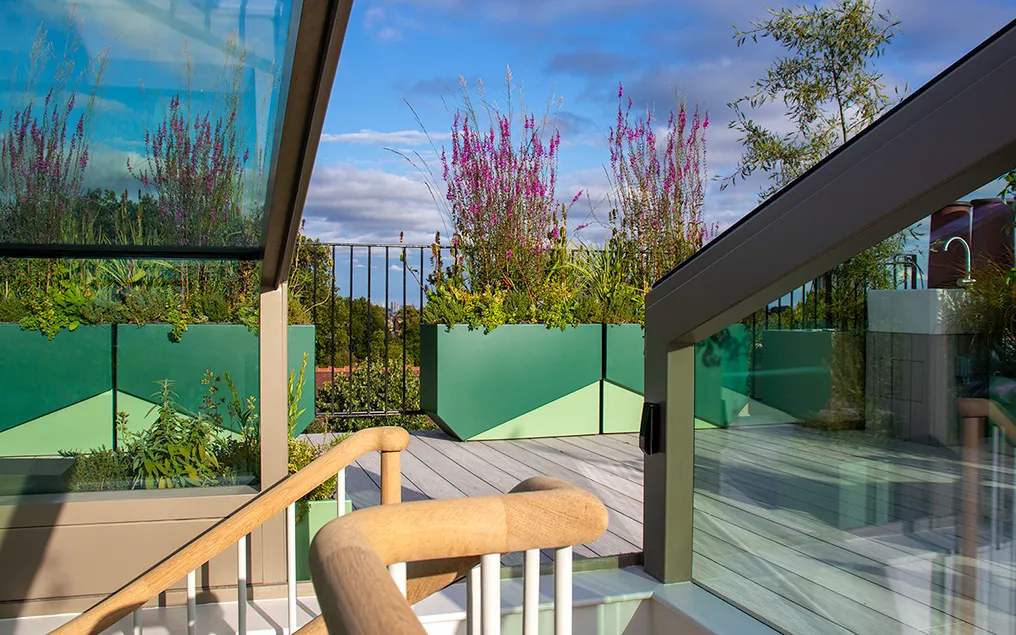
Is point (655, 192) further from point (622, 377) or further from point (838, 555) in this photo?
point (838, 555)

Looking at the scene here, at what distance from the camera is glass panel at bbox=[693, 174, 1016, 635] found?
1370 mm

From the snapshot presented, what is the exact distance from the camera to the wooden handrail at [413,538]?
0.50 m

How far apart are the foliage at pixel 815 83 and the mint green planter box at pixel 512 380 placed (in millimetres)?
1700

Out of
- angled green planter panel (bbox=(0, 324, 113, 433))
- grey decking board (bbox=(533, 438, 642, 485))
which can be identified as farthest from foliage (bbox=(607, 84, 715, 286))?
angled green planter panel (bbox=(0, 324, 113, 433))

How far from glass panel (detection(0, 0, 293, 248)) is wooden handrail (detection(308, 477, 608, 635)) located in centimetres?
110

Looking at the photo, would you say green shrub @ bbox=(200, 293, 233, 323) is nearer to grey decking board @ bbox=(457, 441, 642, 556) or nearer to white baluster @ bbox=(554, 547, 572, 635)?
grey decking board @ bbox=(457, 441, 642, 556)

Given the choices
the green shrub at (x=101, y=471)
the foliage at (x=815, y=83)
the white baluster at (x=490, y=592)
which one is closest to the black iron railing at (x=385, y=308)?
the white baluster at (x=490, y=592)

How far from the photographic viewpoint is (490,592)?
2.62 feet

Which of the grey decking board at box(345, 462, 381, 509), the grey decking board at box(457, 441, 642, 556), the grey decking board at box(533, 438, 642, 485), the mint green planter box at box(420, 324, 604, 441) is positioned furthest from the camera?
the mint green planter box at box(420, 324, 604, 441)

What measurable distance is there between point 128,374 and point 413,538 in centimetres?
218

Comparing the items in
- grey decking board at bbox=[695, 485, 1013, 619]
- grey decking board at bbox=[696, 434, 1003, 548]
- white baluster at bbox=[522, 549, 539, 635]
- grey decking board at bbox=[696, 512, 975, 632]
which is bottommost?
grey decking board at bbox=[696, 512, 975, 632]

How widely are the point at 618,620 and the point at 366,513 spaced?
165cm

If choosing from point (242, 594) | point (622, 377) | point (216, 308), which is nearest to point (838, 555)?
point (242, 594)

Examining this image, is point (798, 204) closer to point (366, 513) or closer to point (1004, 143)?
point (1004, 143)
